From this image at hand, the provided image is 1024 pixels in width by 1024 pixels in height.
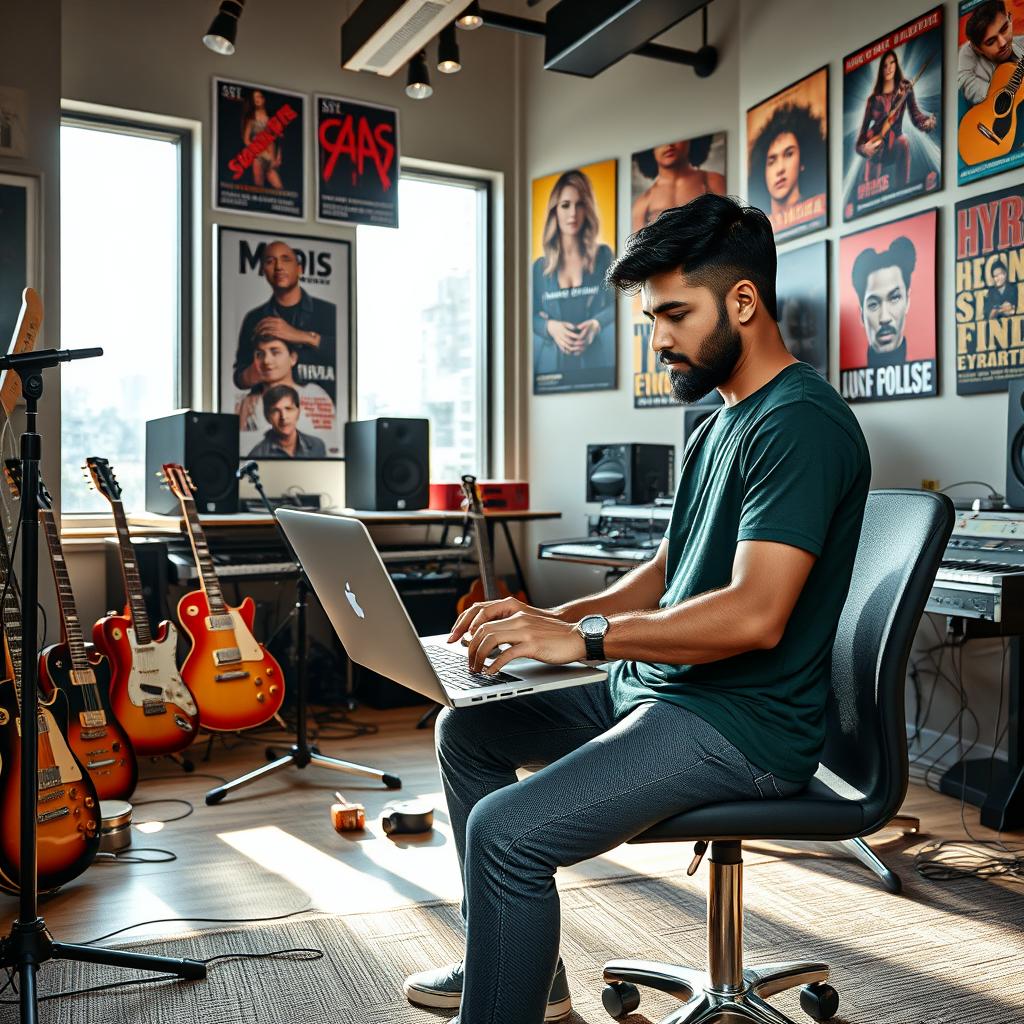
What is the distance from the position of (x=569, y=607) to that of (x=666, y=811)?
0.50 m

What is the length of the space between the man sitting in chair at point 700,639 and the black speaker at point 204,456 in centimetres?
266

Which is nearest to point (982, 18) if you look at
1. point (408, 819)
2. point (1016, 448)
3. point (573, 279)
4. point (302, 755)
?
point (1016, 448)

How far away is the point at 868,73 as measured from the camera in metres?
3.56

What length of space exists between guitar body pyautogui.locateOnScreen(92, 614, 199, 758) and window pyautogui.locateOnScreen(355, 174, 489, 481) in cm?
205

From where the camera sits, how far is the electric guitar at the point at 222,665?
11.1 feet

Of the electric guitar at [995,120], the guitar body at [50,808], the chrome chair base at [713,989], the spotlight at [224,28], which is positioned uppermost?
the spotlight at [224,28]

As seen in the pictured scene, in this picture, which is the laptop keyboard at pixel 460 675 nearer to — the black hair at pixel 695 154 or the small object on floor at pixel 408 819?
the small object on floor at pixel 408 819

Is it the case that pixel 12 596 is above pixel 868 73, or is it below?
below

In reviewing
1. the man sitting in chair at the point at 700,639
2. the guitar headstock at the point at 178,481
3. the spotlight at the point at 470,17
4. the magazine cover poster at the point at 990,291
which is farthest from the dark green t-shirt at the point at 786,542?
the spotlight at the point at 470,17

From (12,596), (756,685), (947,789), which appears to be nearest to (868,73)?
(947,789)

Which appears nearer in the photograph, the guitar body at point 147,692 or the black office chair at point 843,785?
the black office chair at point 843,785

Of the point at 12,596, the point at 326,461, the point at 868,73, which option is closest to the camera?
the point at 12,596

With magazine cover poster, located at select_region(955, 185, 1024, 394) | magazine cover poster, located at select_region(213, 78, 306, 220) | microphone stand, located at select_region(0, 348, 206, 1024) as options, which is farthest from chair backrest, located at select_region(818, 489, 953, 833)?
magazine cover poster, located at select_region(213, 78, 306, 220)

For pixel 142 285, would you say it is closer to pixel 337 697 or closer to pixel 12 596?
pixel 337 697
